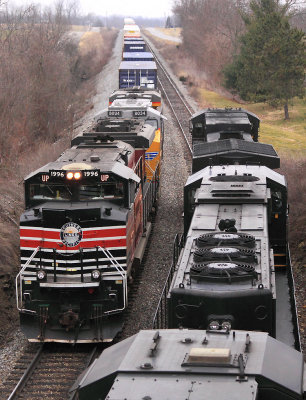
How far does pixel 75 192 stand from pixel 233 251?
16.3 ft

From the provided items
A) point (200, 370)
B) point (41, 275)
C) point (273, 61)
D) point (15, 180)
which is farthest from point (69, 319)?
point (273, 61)

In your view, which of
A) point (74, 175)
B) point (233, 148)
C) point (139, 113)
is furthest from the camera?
point (139, 113)

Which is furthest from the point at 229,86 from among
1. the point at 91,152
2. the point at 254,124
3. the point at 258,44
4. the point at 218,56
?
the point at 91,152

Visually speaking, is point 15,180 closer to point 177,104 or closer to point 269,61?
point 269,61

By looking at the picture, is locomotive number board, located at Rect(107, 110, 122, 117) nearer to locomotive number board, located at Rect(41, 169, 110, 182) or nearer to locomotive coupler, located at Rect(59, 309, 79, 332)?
locomotive number board, located at Rect(41, 169, 110, 182)

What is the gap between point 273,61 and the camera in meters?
48.1

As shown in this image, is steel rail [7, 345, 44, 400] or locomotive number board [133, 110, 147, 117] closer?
steel rail [7, 345, 44, 400]

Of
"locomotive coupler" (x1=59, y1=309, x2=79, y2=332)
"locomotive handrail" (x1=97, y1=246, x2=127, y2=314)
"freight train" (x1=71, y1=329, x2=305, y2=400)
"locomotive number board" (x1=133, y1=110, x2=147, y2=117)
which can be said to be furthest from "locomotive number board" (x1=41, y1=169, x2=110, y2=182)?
"locomotive number board" (x1=133, y1=110, x2=147, y2=117)

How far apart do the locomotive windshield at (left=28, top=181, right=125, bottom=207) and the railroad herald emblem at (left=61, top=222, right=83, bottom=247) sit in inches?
26.1

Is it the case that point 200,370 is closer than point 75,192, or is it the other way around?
point 200,370

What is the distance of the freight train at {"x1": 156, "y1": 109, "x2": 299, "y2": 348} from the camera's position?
29.3ft

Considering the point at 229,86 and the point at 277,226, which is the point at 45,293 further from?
the point at 229,86

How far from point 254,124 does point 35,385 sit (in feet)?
55.1

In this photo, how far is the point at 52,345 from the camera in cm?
1453
